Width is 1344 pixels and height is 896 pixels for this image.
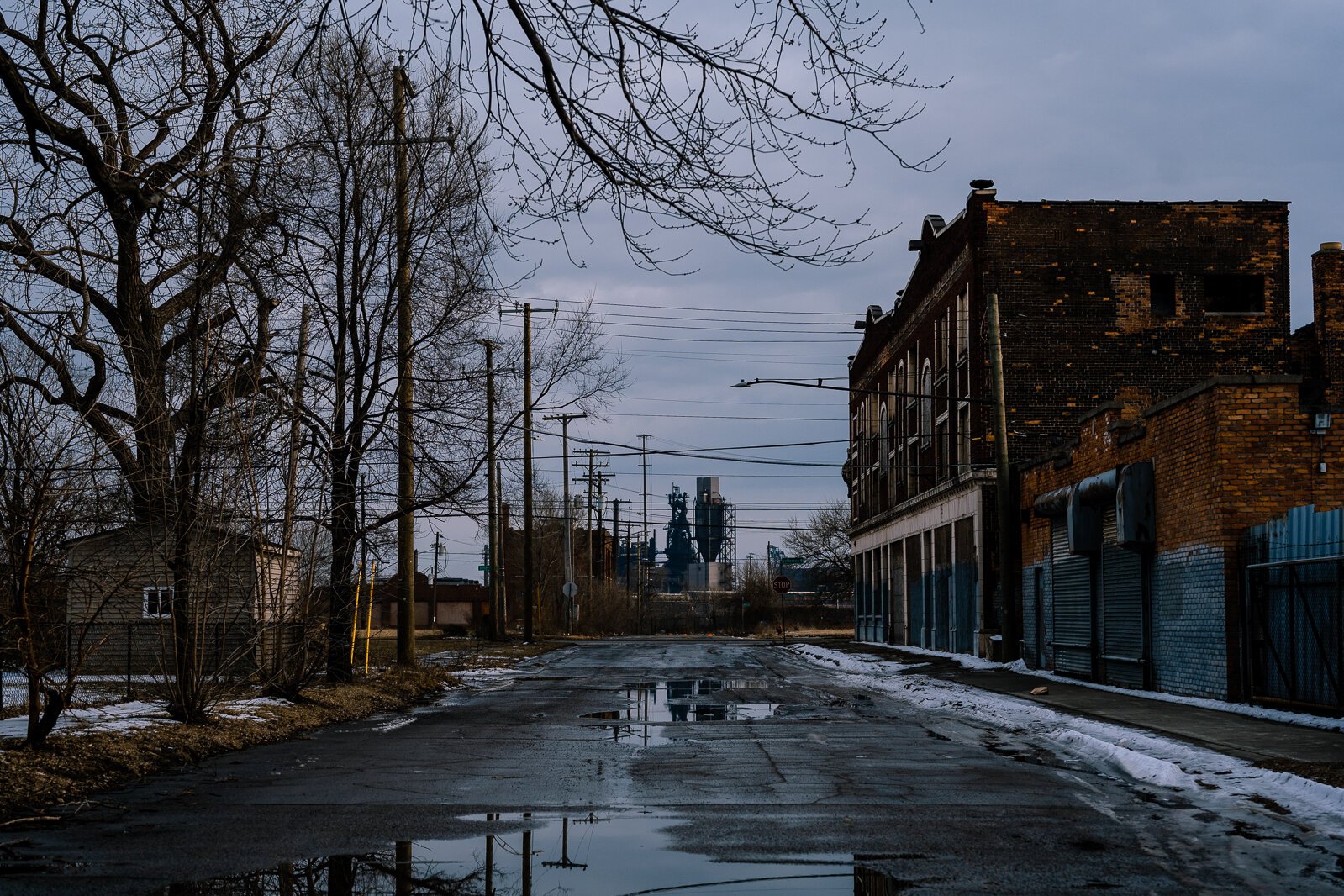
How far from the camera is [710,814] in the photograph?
29.4 feet

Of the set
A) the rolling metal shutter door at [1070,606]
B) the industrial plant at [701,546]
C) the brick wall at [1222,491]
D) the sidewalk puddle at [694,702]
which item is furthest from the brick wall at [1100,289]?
the industrial plant at [701,546]

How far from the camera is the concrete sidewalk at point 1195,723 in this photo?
12391 mm

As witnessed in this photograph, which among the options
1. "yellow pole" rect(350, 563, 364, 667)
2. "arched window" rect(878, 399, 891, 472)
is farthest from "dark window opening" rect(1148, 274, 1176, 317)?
"yellow pole" rect(350, 563, 364, 667)

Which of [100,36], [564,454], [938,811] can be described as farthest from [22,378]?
[564,454]

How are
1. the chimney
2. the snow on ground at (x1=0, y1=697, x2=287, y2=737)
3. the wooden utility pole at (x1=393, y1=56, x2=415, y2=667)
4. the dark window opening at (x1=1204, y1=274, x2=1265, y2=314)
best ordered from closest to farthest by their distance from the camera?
the snow on ground at (x1=0, y1=697, x2=287, y2=737) → the wooden utility pole at (x1=393, y1=56, x2=415, y2=667) → the chimney → the dark window opening at (x1=1204, y1=274, x2=1265, y2=314)

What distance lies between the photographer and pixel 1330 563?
52.6 feet

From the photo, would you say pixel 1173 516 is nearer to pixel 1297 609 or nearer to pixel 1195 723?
pixel 1297 609

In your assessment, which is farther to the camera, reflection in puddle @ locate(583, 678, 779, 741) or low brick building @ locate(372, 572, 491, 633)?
low brick building @ locate(372, 572, 491, 633)

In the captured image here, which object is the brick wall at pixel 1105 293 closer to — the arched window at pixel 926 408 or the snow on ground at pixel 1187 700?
the snow on ground at pixel 1187 700

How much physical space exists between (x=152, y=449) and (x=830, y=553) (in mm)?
88191

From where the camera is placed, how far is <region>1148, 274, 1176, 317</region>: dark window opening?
35156 millimetres

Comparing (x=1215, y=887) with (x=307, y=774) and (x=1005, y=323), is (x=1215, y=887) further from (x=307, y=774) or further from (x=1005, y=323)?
(x=1005, y=323)

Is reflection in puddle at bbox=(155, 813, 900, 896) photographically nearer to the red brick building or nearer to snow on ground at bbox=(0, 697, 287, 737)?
snow on ground at bbox=(0, 697, 287, 737)

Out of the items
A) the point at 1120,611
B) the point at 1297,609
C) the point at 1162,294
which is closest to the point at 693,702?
the point at 1120,611
